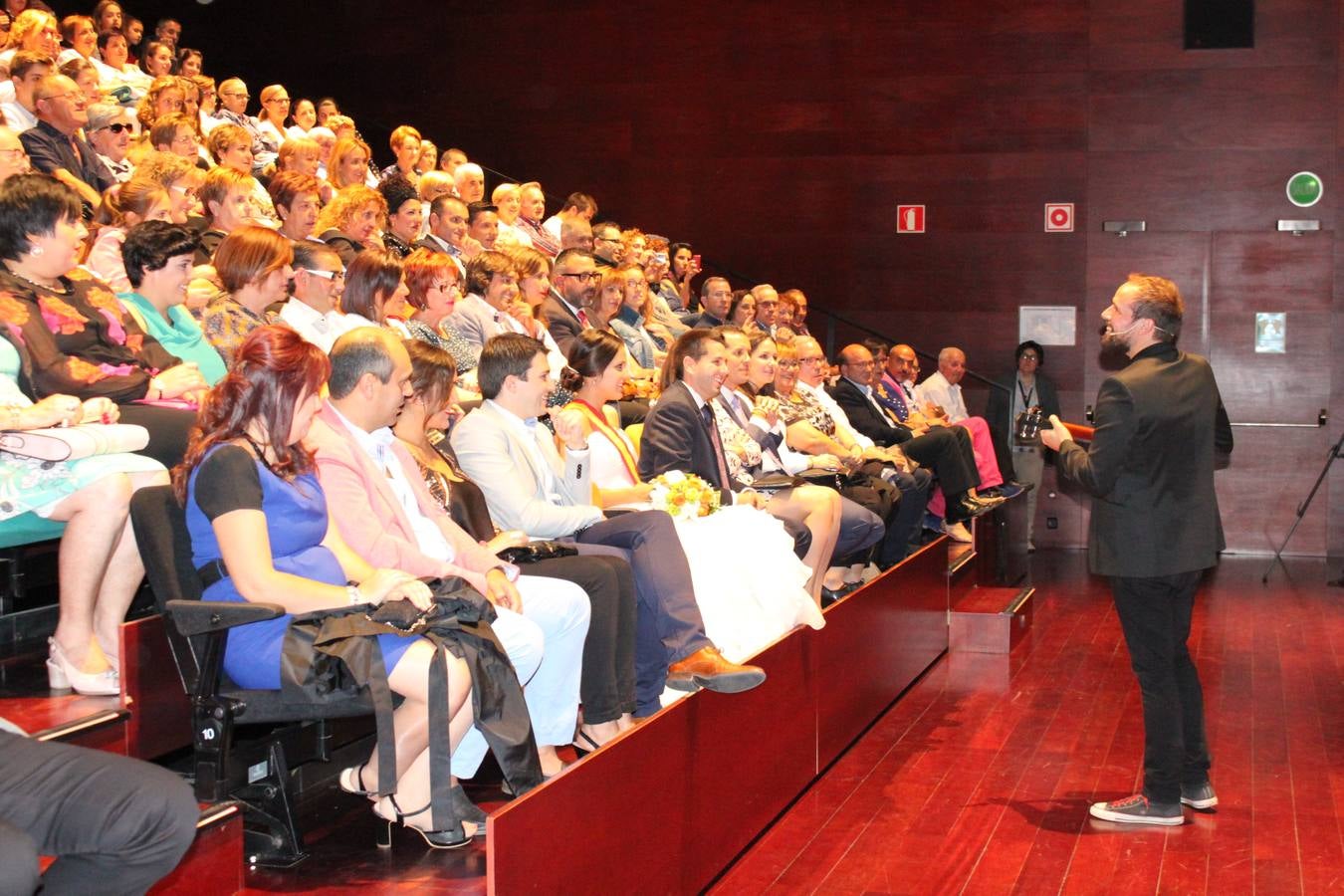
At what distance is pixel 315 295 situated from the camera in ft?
13.5

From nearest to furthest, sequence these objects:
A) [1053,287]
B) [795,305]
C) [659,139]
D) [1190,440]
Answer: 1. [1190,440]
2. [795,305]
3. [1053,287]
4. [659,139]

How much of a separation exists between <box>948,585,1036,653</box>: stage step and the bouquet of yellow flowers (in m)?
2.41

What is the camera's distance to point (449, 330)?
16.4 ft

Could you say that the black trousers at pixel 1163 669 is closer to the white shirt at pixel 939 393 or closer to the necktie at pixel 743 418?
the necktie at pixel 743 418

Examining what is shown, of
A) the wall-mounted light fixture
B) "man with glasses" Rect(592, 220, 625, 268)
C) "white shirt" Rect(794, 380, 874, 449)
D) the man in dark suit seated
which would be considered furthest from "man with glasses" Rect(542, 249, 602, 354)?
the wall-mounted light fixture

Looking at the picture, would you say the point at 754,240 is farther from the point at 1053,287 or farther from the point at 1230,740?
A: the point at 1230,740

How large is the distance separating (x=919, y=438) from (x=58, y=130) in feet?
13.3

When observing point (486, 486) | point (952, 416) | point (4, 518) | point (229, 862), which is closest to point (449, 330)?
point (486, 486)

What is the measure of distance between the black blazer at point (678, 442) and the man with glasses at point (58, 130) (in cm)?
218

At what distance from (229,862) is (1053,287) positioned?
27.0 feet

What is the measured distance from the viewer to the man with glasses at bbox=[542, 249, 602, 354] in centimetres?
588

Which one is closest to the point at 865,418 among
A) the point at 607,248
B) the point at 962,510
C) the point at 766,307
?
the point at 962,510

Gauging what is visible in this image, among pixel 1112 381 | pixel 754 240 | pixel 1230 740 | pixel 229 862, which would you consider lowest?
pixel 1230 740

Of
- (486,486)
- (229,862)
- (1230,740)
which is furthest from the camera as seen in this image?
(1230,740)
